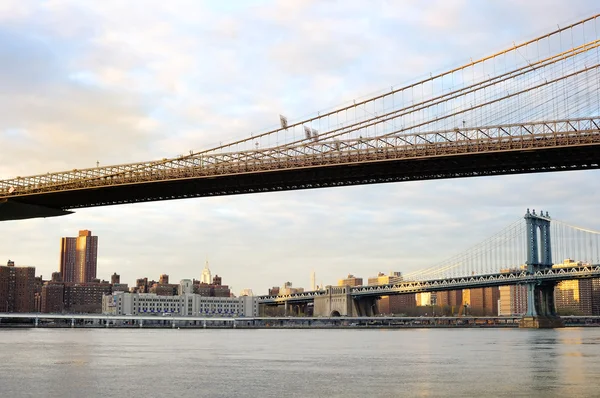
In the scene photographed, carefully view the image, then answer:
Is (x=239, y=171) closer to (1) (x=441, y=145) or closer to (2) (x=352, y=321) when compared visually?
(1) (x=441, y=145)

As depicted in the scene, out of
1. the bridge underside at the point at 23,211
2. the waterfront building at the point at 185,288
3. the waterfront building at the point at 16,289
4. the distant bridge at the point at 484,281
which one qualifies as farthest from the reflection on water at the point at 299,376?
the waterfront building at the point at 16,289

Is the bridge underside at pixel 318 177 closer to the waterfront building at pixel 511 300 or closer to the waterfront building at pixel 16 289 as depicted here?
the waterfront building at pixel 16 289

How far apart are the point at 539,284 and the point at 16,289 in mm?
128202

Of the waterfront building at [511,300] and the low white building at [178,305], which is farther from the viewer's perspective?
the waterfront building at [511,300]

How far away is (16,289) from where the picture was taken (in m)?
186

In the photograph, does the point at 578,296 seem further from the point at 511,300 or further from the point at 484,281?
the point at 484,281

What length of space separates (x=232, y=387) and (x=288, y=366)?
27.3 feet

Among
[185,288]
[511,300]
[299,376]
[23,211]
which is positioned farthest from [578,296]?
[299,376]

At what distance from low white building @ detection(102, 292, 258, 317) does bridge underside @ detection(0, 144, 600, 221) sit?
375 feet

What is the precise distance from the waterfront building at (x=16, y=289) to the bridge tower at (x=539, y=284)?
122 metres

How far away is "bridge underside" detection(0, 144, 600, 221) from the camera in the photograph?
3394 cm

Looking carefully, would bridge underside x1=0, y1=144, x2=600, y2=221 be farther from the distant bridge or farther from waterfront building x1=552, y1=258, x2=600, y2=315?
waterfront building x1=552, y1=258, x2=600, y2=315

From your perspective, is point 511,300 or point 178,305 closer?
point 178,305

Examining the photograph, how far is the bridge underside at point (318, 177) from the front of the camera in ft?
111
